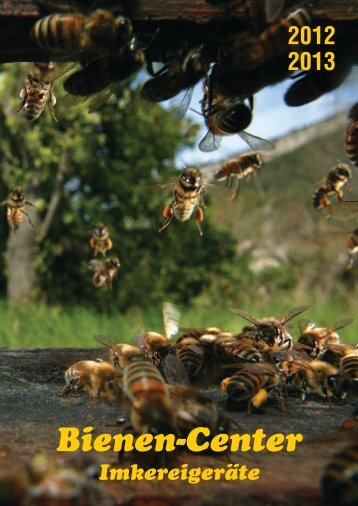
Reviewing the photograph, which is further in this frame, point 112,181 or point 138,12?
point 112,181

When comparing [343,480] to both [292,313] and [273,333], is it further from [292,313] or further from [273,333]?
[292,313]

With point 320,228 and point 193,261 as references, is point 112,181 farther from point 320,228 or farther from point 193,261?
point 320,228

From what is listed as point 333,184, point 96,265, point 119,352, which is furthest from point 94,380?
point 96,265

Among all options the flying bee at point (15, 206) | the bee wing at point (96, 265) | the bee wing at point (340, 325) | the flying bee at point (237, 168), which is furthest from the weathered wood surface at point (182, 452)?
the bee wing at point (96, 265)

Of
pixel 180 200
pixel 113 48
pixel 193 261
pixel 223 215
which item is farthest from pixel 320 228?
pixel 113 48

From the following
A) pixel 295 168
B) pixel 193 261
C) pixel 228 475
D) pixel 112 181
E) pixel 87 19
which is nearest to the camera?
pixel 228 475

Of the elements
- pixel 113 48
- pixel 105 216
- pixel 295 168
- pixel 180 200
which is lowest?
pixel 180 200
